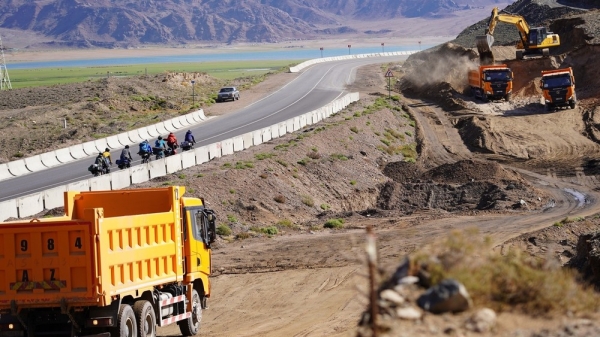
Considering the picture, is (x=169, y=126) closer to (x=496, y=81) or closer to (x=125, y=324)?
(x=496, y=81)

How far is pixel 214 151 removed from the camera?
48562 mm

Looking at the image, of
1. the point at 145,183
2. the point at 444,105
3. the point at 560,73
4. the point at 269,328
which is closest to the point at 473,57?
the point at 444,105

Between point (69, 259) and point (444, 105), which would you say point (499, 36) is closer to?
point (444, 105)

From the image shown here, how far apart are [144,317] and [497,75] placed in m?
56.3

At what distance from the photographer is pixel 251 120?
71.9 metres

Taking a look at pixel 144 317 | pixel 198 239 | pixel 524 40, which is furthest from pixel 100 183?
pixel 524 40

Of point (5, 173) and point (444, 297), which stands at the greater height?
point (444, 297)

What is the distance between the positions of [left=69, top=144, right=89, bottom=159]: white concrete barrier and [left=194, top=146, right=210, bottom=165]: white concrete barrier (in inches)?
437

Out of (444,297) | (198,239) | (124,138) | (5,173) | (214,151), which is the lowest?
(124,138)

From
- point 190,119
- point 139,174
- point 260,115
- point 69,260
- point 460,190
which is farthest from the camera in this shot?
point 260,115

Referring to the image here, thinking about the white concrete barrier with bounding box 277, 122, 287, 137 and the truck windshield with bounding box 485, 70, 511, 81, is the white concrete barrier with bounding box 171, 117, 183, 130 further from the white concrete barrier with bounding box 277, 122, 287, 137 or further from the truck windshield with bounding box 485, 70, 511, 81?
the truck windshield with bounding box 485, 70, 511, 81

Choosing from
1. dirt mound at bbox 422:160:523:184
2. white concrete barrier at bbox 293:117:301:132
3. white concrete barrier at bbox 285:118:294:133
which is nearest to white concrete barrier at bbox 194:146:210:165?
dirt mound at bbox 422:160:523:184

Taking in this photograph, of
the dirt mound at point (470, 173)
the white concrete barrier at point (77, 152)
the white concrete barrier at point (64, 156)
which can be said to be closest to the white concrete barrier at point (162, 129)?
the white concrete barrier at point (77, 152)

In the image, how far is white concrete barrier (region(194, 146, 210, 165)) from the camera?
152ft
